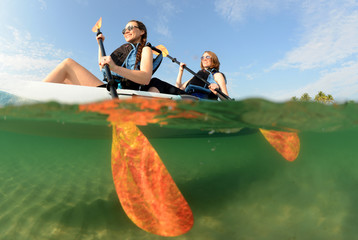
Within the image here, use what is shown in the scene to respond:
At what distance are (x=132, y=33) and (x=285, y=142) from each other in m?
5.29

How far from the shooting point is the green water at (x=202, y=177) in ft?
10.9

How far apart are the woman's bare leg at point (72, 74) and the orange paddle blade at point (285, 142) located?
180 inches

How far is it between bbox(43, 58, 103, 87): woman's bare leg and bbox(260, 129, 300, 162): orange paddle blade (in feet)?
15.0

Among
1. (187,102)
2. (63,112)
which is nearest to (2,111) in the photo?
(63,112)

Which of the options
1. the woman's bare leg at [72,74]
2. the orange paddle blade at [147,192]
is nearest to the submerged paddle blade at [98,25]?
the woman's bare leg at [72,74]

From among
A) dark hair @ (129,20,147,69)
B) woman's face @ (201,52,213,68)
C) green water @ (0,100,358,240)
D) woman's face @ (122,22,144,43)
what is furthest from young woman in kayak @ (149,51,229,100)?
woman's face @ (122,22,144,43)

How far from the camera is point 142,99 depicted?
116 inches

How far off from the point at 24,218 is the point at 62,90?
8.83 ft

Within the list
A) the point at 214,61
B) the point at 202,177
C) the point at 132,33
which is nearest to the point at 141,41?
the point at 132,33

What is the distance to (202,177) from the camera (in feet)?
18.9

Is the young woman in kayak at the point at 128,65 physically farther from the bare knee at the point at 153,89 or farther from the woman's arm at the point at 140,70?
the bare knee at the point at 153,89

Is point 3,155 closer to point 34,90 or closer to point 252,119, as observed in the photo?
point 34,90

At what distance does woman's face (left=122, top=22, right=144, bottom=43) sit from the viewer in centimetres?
338

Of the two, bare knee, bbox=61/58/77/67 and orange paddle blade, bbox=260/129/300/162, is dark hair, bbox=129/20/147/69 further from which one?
orange paddle blade, bbox=260/129/300/162
